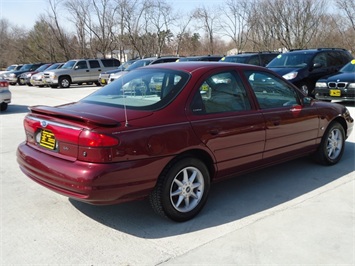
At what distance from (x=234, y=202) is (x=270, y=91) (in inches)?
58.9

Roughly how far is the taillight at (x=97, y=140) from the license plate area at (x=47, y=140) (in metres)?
0.47

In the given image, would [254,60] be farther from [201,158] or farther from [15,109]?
[201,158]

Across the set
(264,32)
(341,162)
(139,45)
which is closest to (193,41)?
(139,45)

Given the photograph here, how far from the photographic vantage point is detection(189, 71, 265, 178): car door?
363cm

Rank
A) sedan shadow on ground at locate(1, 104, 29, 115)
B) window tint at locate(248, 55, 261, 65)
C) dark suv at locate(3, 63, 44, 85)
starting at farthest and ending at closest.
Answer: dark suv at locate(3, 63, 44, 85), window tint at locate(248, 55, 261, 65), sedan shadow on ground at locate(1, 104, 29, 115)

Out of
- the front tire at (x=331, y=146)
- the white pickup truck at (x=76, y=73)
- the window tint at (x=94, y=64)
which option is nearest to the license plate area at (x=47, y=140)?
the front tire at (x=331, y=146)

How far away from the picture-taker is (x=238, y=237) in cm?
325

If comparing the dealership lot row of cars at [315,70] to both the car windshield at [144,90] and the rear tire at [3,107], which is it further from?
the car windshield at [144,90]

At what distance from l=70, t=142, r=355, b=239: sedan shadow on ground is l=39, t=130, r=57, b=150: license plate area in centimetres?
83

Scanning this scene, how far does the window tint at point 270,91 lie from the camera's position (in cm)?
430

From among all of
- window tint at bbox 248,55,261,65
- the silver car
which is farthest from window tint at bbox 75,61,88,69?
window tint at bbox 248,55,261,65

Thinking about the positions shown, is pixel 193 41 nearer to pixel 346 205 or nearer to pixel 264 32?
pixel 264 32

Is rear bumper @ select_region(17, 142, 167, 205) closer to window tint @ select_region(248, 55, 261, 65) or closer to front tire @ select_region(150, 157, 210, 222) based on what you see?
front tire @ select_region(150, 157, 210, 222)

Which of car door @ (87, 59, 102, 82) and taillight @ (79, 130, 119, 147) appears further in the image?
car door @ (87, 59, 102, 82)
